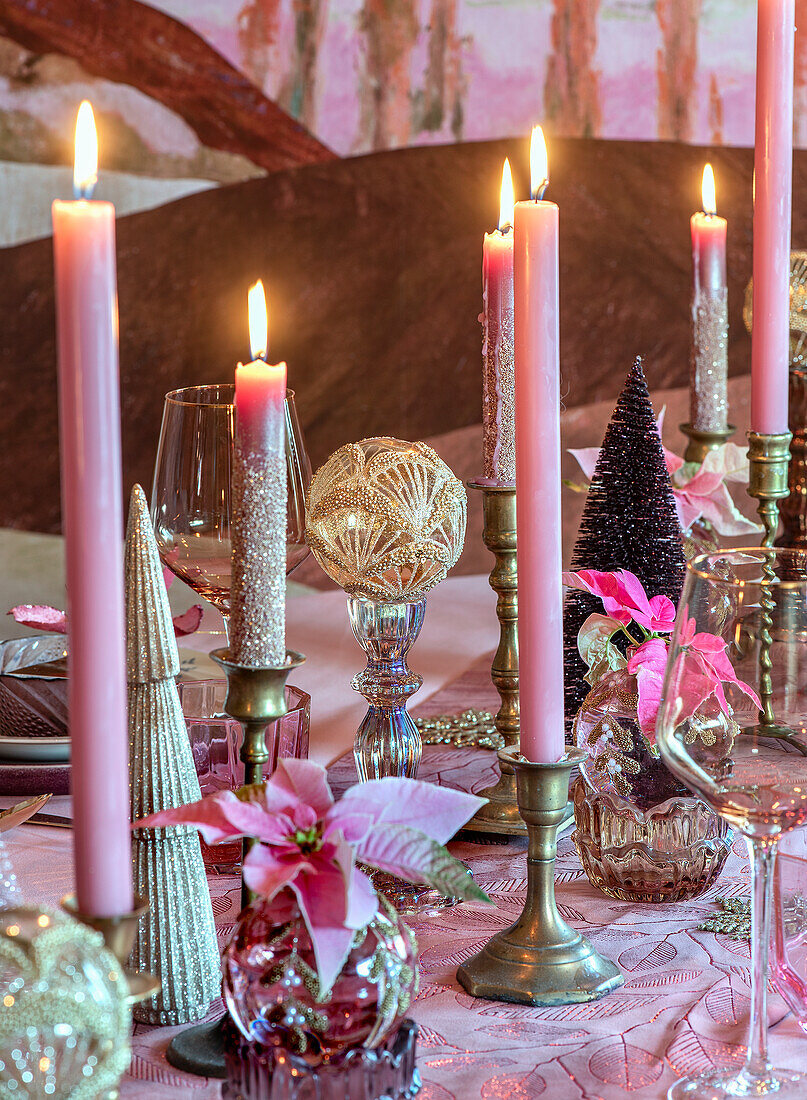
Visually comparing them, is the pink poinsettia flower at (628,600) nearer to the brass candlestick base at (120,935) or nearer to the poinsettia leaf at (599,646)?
the poinsettia leaf at (599,646)

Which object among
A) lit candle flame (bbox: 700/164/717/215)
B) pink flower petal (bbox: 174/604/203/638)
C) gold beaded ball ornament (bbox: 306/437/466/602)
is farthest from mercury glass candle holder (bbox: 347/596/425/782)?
lit candle flame (bbox: 700/164/717/215)

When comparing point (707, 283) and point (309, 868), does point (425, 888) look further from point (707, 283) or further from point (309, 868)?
point (707, 283)

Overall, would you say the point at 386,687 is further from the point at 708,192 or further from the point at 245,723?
the point at 708,192

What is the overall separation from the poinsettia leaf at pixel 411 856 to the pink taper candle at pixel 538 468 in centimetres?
10

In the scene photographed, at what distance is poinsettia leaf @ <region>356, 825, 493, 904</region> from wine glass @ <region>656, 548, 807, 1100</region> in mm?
105

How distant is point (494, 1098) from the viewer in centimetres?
50

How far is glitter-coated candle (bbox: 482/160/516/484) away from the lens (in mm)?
717

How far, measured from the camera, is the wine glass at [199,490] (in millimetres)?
725

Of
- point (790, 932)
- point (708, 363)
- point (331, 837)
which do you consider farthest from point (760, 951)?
point (708, 363)

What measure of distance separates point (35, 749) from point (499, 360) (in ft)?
Result: 1.18

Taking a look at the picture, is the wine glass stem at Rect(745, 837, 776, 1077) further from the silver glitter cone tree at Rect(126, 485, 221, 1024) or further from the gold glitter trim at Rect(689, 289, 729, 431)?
the gold glitter trim at Rect(689, 289, 729, 431)

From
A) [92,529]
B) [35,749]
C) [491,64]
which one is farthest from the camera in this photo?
[491,64]

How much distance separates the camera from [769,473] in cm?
81

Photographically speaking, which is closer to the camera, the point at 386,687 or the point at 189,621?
the point at 386,687
